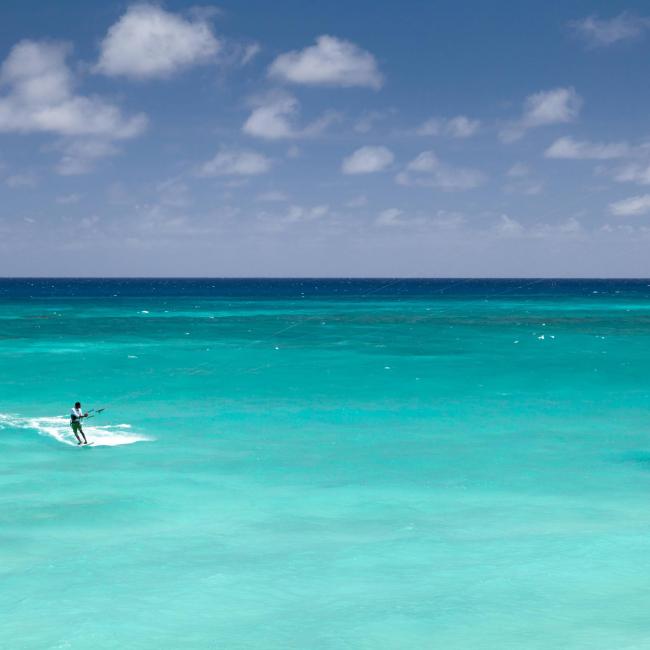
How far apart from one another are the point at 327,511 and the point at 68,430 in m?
16.2

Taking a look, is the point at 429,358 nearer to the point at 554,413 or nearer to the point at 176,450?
the point at 554,413

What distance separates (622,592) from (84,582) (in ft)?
40.0

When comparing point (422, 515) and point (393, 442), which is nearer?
point (422, 515)

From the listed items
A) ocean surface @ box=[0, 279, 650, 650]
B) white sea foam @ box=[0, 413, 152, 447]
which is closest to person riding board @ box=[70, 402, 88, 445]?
white sea foam @ box=[0, 413, 152, 447]

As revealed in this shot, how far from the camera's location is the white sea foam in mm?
34469

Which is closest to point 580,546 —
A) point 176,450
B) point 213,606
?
point 213,606

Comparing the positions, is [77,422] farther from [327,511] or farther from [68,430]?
[327,511]

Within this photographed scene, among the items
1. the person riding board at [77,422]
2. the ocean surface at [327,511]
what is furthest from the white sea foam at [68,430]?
the person riding board at [77,422]

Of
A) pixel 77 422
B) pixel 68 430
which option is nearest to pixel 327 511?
pixel 77 422

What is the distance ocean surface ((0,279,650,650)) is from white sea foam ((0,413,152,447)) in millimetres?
159

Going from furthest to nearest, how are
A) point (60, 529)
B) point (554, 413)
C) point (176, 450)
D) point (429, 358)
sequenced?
point (429, 358), point (554, 413), point (176, 450), point (60, 529)

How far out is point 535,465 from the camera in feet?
99.6

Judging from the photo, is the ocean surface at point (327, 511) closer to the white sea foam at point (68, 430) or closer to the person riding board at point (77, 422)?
the white sea foam at point (68, 430)

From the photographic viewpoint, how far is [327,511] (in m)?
24.9
